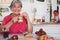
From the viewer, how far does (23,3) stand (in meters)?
1.27

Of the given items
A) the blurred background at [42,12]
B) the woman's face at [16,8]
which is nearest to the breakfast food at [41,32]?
the blurred background at [42,12]

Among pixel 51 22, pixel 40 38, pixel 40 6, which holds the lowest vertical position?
pixel 40 38

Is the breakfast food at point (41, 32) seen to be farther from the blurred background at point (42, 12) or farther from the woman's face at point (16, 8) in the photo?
the woman's face at point (16, 8)

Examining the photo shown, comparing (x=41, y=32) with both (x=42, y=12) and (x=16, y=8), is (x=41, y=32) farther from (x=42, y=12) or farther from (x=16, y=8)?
(x=16, y=8)

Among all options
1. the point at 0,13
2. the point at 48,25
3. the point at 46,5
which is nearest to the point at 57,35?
the point at 48,25

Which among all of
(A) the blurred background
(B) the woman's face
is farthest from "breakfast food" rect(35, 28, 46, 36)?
(B) the woman's face

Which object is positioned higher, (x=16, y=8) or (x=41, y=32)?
(x=16, y=8)

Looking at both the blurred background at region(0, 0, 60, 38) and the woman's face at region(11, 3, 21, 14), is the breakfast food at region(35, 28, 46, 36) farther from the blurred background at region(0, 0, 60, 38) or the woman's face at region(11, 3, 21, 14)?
the woman's face at region(11, 3, 21, 14)

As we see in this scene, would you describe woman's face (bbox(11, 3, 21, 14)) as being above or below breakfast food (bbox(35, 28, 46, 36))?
above

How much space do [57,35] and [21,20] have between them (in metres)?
0.32

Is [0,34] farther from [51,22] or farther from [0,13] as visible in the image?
[51,22]

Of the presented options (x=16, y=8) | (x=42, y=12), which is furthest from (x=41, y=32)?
(x=16, y=8)

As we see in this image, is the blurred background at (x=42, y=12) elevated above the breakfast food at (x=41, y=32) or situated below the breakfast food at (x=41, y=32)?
above

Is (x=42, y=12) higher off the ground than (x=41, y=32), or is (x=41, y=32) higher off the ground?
(x=42, y=12)
